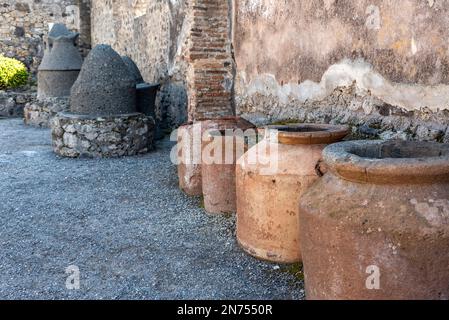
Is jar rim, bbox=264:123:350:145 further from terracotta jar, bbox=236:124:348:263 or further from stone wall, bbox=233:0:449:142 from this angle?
stone wall, bbox=233:0:449:142

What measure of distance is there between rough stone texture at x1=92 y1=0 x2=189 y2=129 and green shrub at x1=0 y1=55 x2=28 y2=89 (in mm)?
2476

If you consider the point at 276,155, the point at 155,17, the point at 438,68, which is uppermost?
the point at 155,17

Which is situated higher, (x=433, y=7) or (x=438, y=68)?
(x=433, y=7)

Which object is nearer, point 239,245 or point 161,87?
point 239,245

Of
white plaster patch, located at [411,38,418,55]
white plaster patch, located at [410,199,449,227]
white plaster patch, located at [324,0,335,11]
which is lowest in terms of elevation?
white plaster patch, located at [410,199,449,227]

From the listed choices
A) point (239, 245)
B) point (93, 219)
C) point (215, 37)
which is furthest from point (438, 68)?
point (215, 37)

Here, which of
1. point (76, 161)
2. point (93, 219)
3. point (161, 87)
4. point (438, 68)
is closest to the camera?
point (438, 68)

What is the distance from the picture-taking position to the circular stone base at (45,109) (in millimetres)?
9070

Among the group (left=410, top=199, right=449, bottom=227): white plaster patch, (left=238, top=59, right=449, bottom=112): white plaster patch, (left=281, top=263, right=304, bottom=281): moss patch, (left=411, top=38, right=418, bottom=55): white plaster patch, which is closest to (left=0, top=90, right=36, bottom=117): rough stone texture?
(left=238, top=59, right=449, bottom=112): white plaster patch

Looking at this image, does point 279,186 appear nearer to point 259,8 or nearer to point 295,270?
point 295,270

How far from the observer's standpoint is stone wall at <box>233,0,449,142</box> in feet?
9.51

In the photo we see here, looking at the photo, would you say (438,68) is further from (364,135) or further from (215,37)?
(215,37)

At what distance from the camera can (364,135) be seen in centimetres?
350

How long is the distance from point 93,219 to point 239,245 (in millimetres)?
1333
